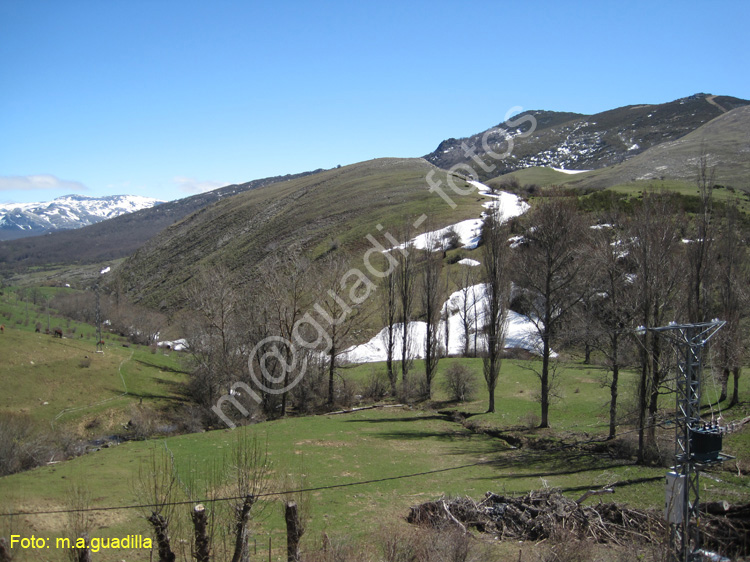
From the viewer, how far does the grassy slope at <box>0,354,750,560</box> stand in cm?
1288

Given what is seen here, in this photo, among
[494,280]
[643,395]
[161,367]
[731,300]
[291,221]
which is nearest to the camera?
[643,395]

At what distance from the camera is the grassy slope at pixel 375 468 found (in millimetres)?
12875

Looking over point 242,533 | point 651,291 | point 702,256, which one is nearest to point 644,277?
point 651,291

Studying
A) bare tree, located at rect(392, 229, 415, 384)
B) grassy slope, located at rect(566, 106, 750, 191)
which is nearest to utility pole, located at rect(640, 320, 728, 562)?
bare tree, located at rect(392, 229, 415, 384)

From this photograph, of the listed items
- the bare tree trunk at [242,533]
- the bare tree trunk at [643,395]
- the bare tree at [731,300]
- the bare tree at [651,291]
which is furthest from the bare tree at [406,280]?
the bare tree trunk at [242,533]

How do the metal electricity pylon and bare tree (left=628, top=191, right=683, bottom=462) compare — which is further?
bare tree (left=628, top=191, right=683, bottom=462)

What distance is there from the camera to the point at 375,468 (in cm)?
1880

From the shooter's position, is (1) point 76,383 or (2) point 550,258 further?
(1) point 76,383

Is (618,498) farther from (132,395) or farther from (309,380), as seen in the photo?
(132,395)

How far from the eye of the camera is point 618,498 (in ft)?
45.5

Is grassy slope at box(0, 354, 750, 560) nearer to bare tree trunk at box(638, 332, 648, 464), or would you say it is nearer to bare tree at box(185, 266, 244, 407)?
bare tree trunk at box(638, 332, 648, 464)

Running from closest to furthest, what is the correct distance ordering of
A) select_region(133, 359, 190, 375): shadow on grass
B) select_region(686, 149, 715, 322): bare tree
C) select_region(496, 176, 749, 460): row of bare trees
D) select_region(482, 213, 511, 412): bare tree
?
select_region(496, 176, 749, 460): row of bare trees
select_region(686, 149, 715, 322): bare tree
select_region(482, 213, 511, 412): bare tree
select_region(133, 359, 190, 375): shadow on grass

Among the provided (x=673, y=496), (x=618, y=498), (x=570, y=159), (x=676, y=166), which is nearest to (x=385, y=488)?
(x=618, y=498)

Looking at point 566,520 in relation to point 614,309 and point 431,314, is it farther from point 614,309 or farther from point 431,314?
point 431,314
